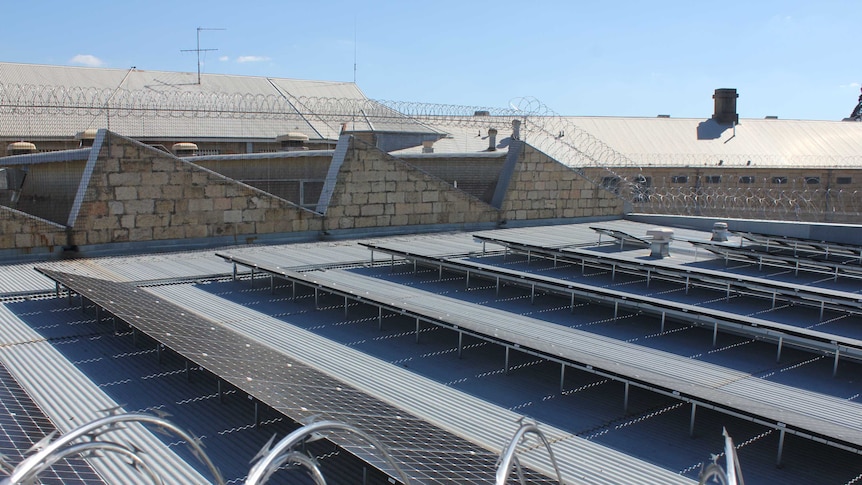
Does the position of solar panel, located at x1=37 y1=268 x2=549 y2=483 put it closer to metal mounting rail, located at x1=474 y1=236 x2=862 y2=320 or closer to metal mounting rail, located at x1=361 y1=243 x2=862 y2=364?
metal mounting rail, located at x1=361 y1=243 x2=862 y2=364

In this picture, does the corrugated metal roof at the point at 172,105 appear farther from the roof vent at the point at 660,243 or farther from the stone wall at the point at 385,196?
the roof vent at the point at 660,243

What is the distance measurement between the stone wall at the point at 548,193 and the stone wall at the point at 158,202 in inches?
257

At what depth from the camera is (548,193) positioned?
18953 mm

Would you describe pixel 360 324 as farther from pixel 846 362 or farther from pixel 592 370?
pixel 846 362

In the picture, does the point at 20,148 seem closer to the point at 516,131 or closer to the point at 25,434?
the point at 516,131

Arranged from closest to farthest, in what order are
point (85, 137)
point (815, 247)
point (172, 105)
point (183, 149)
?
1. point (815, 247)
2. point (183, 149)
3. point (85, 137)
4. point (172, 105)

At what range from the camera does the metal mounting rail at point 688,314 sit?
684cm

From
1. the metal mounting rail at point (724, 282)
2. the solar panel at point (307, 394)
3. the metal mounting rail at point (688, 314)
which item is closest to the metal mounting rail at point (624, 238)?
the metal mounting rail at point (724, 282)

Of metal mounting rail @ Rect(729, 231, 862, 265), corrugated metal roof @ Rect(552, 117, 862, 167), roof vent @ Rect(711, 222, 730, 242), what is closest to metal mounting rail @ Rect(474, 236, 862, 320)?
metal mounting rail @ Rect(729, 231, 862, 265)

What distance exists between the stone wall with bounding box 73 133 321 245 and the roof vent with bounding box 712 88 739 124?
26.4m

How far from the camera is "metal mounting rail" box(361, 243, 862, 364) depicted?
6.84 meters

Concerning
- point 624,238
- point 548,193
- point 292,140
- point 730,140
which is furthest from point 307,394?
point 730,140

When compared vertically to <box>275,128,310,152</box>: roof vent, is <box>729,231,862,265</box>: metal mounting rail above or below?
below

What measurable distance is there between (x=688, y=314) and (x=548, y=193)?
11.3 m
